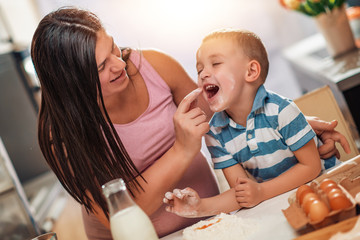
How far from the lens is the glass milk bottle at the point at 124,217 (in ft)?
2.72

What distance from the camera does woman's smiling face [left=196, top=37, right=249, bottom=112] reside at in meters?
1.16

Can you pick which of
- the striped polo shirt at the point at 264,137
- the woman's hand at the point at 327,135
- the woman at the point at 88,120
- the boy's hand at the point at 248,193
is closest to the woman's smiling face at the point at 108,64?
the woman at the point at 88,120

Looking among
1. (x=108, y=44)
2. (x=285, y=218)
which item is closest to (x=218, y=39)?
(x=108, y=44)

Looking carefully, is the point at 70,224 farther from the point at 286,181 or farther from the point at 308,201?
the point at 308,201

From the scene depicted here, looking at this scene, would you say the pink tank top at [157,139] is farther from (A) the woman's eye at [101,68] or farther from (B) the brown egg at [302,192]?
(B) the brown egg at [302,192]

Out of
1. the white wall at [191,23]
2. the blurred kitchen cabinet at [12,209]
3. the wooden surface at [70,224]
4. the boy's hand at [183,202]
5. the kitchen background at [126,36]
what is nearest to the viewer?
the boy's hand at [183,202]

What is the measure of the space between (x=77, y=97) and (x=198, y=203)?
413 mm

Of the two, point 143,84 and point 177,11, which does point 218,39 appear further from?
point 177,11

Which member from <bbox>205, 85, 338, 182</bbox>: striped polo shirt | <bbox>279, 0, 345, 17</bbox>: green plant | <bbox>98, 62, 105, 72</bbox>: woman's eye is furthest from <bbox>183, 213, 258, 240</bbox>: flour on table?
<bbox>279, 0, 345, 17</bbox>: green plant

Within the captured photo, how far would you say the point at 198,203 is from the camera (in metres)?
1.11

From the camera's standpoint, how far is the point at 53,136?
1181 millimetres

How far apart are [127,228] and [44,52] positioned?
54 cm

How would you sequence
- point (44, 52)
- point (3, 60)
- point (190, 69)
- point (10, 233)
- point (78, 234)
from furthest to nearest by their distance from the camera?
point (190, 69) → point (3, 60) → point (78, 234) → point (10, 233) → point (44, 52)

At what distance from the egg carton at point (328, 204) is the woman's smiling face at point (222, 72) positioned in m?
0.32
